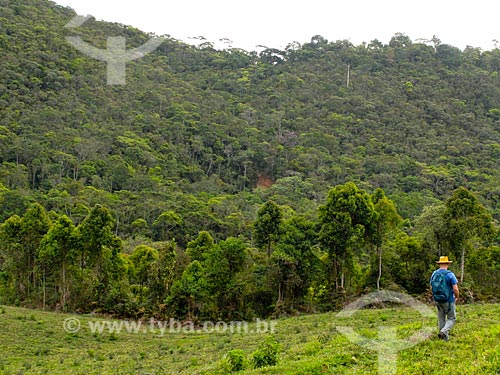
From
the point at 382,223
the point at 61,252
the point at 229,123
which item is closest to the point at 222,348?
the point at 382,223

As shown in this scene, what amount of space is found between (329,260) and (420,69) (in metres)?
92.9

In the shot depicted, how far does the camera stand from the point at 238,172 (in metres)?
81.3

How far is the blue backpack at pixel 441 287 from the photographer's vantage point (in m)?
A: 9.08

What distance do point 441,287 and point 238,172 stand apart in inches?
2856

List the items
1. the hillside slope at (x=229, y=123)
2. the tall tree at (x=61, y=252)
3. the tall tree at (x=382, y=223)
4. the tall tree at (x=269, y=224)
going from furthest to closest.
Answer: the hillside slope at (x=229, y=123) < the tall tree at (x=269, y=224) < the tall tree at (x=382, y=223) < the tall tree at (x=61, y=252)

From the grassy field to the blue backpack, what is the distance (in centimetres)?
90

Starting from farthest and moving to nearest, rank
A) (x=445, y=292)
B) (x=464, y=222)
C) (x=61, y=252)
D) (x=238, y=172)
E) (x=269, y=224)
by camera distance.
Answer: (x=238, y=172)
(x=269, y=224)
(x=61, y=252)
(x=464, y=222)
(x=445, y=292)

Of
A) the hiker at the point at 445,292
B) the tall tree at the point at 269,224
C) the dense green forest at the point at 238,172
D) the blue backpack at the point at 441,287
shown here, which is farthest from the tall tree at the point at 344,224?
the blue backpack at the point at 441,287

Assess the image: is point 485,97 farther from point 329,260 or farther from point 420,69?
point 329,260

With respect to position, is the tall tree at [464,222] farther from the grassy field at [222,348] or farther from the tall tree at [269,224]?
the tall tree at [269,224]

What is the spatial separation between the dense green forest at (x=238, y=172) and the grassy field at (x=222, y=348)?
4003mm

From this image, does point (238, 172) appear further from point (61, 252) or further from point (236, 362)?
point (236, 362)

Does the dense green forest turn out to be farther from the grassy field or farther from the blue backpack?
the blue backpack

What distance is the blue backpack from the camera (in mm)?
9078
